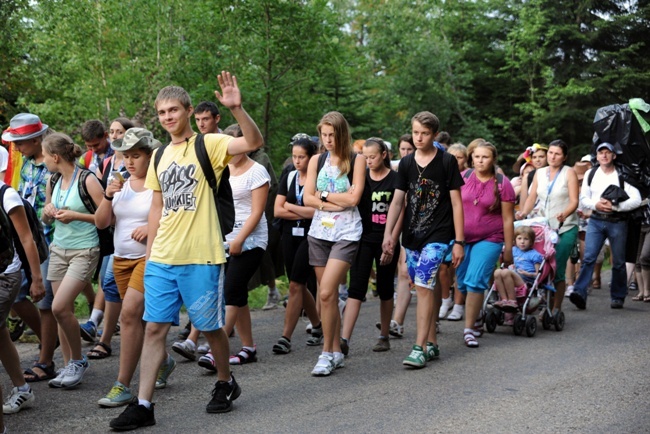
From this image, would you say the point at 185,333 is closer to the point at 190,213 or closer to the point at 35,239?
the point at 35,239

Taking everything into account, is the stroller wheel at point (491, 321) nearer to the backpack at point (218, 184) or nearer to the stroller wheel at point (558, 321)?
the stroller wheel at point (558, 321)

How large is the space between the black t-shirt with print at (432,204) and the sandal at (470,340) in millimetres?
1309

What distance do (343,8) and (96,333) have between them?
34192 millimetres

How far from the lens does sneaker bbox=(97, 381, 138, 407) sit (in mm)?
5965

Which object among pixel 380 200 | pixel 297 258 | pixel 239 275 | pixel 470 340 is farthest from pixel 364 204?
pixel 470 340

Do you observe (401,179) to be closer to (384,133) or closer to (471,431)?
(471,431)

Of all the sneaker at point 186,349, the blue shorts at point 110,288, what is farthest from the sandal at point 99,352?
the sneaker at point 186,349

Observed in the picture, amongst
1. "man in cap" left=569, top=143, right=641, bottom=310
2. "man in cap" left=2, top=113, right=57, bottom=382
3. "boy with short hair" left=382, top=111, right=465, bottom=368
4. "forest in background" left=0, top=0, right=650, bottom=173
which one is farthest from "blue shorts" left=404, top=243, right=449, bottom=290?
"forest in background" left=0, top=0, right=650, bottom=173

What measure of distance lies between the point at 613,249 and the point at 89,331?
22.5ft

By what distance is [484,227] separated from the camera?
28.5ft

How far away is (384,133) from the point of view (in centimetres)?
3272

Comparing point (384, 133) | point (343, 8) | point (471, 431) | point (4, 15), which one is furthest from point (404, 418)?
point (343, 8)

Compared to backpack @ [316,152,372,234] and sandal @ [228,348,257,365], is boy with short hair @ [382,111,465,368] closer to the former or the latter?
backpack @ [316,152,372,234]

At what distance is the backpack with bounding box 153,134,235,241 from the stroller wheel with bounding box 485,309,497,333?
415 centimetres
